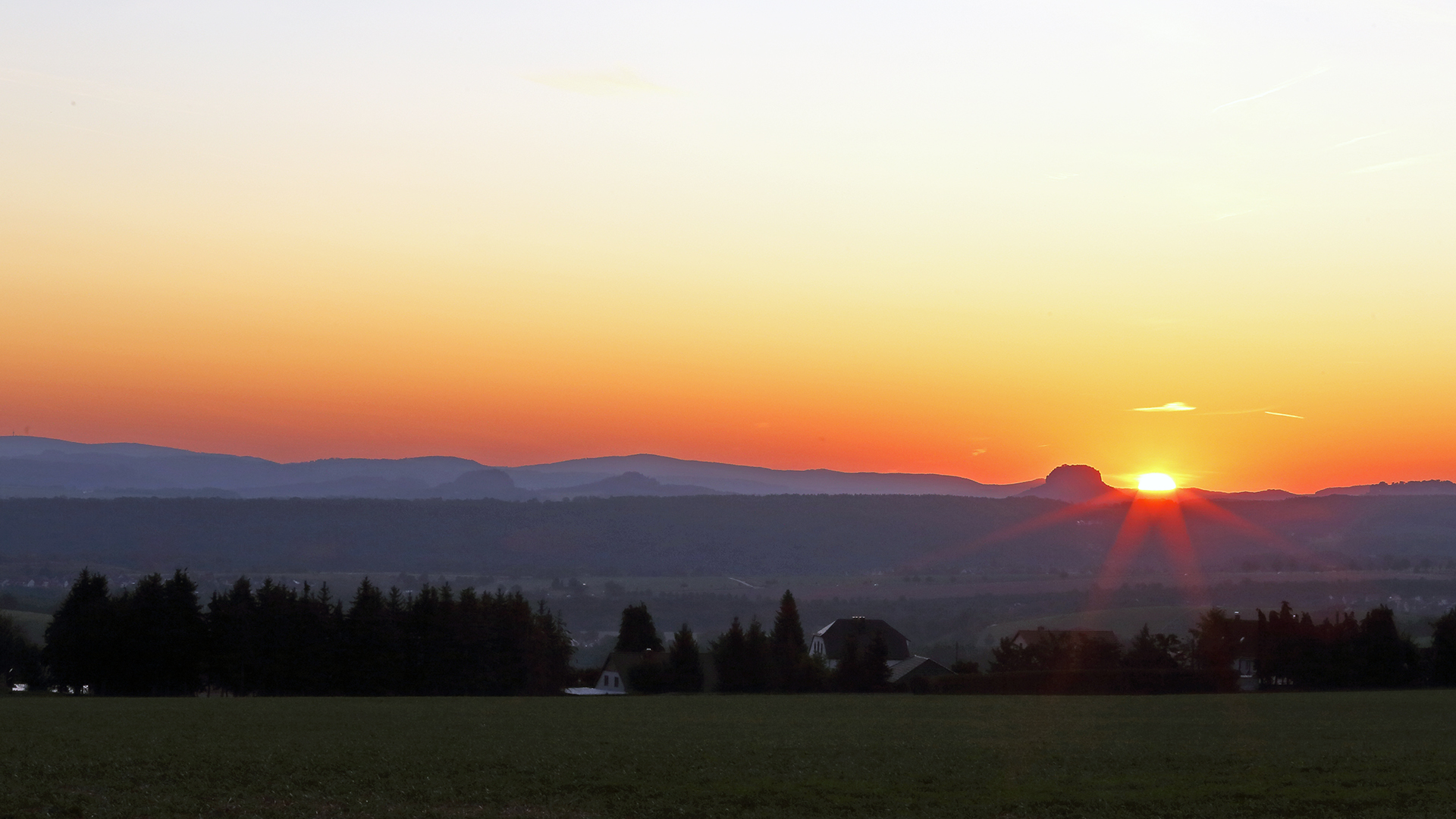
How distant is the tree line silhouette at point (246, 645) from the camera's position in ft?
227

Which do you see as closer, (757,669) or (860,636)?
(757,669)

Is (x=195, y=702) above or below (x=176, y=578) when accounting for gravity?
below

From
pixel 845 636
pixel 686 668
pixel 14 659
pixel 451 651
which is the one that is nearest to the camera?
pixel 451 651

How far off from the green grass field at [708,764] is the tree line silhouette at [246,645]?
20.0m

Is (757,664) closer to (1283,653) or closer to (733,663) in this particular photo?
(733,663)

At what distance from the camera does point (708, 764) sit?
29719 mm

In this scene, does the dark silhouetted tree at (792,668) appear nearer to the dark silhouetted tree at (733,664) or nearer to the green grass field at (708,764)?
the dark silhouetted tree at (733,664)

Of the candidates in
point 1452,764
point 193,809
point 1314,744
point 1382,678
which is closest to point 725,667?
point 1382,678

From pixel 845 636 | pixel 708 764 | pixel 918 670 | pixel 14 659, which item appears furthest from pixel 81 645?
pixel 845 636

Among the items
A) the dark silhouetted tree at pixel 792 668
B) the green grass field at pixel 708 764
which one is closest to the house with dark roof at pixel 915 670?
the dark silhouetted tree at pixel 792 668

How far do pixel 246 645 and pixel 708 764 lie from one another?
4727 centimetres

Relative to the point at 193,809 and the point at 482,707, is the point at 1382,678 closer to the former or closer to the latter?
the point at 482,707

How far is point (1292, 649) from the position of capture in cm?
7888

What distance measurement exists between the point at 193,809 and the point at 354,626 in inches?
1954
